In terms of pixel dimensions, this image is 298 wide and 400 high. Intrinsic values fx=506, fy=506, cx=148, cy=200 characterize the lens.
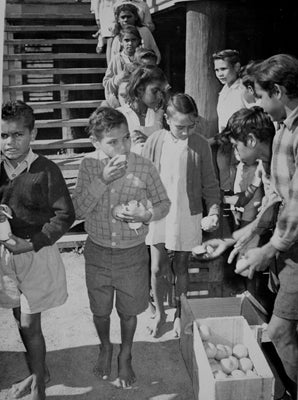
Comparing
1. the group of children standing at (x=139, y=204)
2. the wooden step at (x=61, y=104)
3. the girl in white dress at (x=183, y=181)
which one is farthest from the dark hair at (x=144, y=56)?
the wooden step at (x=61, y=104)

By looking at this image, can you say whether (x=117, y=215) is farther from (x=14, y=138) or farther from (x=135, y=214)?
(x=14, y=138)

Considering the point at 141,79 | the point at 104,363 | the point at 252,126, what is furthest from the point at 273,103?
the point at 104,363

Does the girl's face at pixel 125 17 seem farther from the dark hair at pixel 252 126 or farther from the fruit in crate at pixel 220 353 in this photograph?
the fruit in crate at pixel 220 353

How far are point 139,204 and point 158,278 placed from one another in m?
0.82

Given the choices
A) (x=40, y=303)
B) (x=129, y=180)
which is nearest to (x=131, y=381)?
(x=40, y=303)

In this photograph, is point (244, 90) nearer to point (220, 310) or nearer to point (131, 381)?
point (220, 310)

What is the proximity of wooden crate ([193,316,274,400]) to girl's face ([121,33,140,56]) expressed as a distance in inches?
97.8

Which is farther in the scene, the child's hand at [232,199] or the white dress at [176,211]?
the child's hand at [232,199]

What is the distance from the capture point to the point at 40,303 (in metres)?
2.29

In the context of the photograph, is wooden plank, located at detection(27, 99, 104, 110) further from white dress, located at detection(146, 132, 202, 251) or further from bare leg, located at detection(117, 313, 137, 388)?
bare leg, located at detection(117, 313, 137, 388)

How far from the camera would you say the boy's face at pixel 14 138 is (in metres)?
2.13

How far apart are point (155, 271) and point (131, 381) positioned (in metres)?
0.67

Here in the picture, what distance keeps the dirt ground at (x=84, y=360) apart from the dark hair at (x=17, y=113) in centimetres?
136

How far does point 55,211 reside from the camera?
7.32 ft
